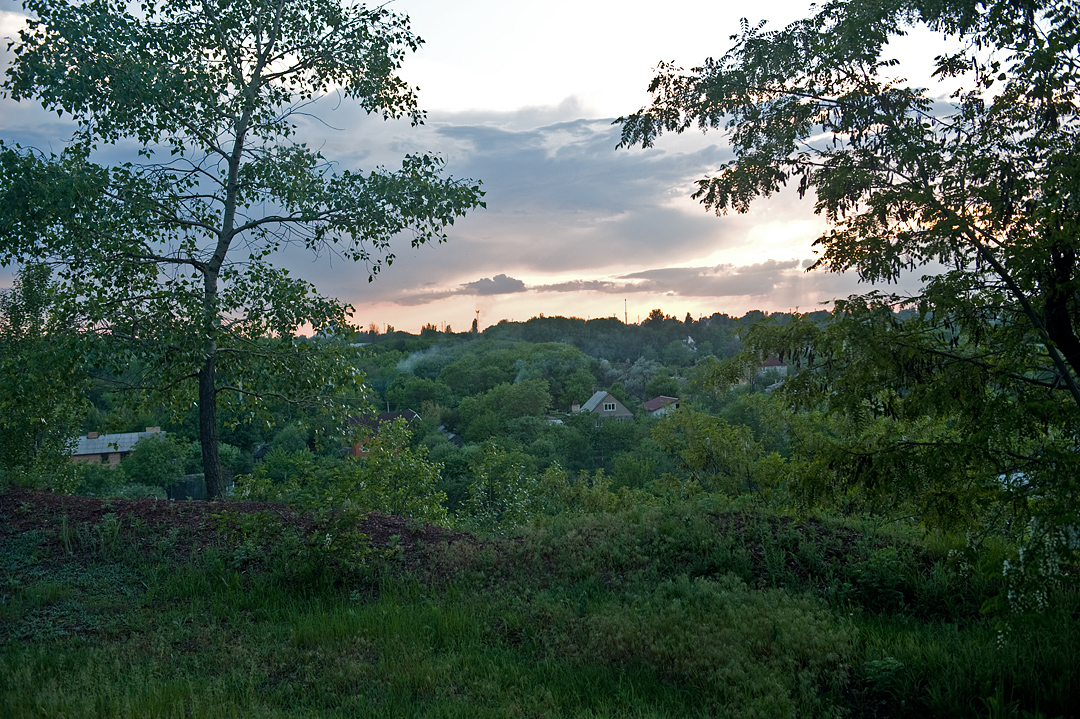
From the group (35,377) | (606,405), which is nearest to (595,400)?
(606,405)

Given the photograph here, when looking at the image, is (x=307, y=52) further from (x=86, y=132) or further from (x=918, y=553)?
(x=918, y=553)

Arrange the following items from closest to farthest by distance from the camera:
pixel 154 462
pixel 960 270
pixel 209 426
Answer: pixel 960 270
pixel 209 426
pixel 154 462

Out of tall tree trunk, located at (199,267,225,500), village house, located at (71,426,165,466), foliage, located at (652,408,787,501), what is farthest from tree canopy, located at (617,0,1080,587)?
village house, located at (71,426,165,466)

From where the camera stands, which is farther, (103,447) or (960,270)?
(103,447)

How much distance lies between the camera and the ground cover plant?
14.5 feet

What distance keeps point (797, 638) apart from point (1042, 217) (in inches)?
131

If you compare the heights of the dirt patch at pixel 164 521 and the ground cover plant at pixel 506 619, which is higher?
the dirt patch at pixel 164 521

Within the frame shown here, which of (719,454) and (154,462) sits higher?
(719,454)

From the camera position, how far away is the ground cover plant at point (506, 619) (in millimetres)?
4418

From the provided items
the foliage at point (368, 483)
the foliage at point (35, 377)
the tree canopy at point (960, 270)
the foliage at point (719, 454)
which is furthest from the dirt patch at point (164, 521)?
the foliage at point (719, 454)

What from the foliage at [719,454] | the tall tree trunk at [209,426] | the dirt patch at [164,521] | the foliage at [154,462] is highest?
the tall tree trunk at [209,426]

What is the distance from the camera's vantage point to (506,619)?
19.1ft

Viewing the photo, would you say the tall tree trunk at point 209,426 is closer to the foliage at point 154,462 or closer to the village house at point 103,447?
the village house at point 103,447

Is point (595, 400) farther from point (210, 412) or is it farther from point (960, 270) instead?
point (960, 270)
